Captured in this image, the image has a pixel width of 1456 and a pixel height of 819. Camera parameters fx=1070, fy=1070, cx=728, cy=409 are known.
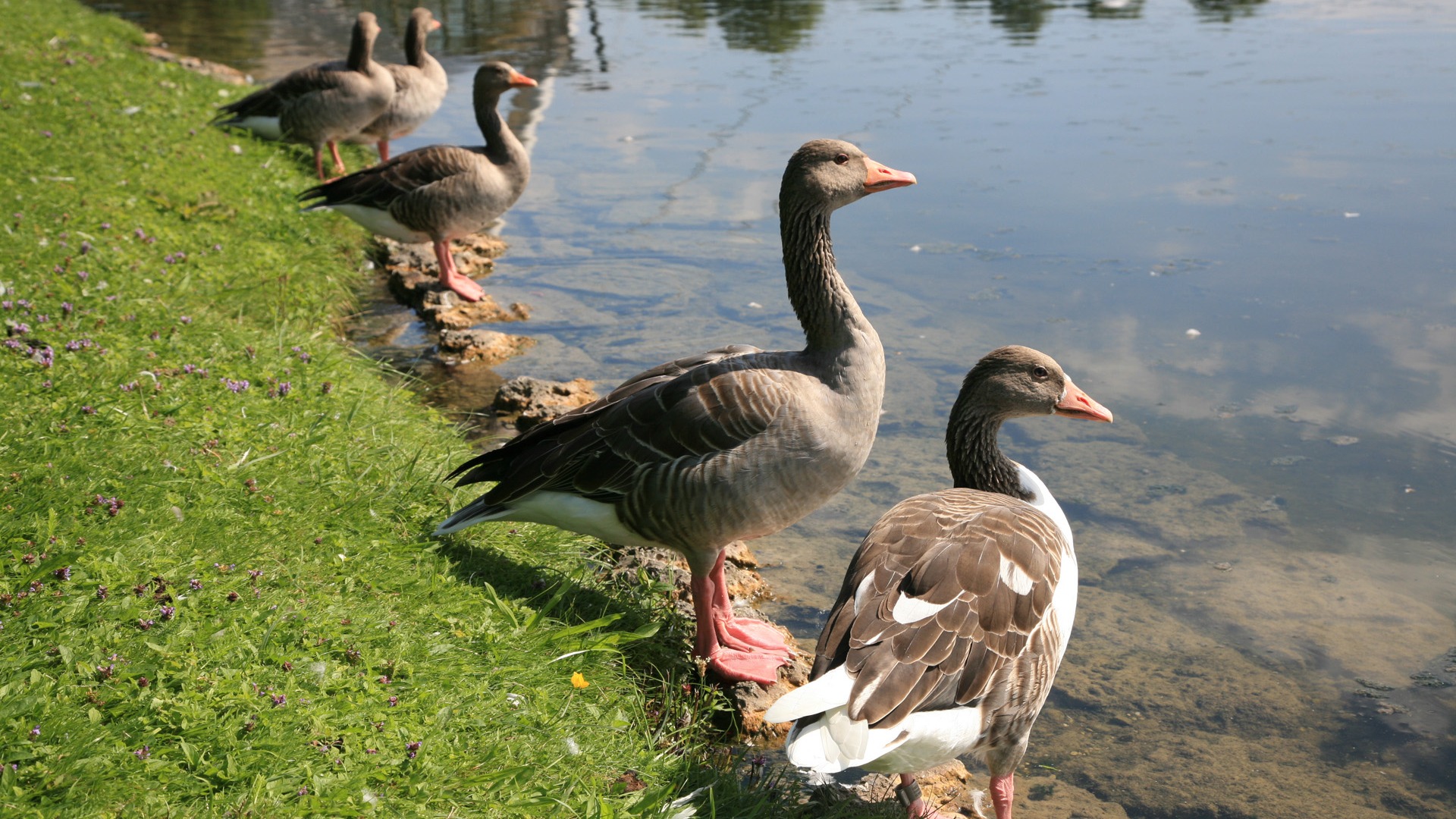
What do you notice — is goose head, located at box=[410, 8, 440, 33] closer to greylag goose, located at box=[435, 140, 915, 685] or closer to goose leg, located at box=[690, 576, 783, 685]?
greylag goose, located at box=[435, 140, 915, 685]

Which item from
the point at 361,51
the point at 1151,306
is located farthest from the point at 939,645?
the point at 361,51

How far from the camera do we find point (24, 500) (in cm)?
399

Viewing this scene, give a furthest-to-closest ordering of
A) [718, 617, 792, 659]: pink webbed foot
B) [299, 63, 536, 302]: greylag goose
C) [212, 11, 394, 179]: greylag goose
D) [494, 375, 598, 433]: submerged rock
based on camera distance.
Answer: [212, 11, 394, 179]: greylag goose < [299, 63, 536, 302]: greylag goose < [494, 375, 598, 433]: submerged rock < [718, 617, 792, 659]: pink webbed foot

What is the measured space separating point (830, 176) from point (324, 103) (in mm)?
8184

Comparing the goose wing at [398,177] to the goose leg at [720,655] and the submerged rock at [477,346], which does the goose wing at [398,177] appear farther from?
the goose leg at [720,655]

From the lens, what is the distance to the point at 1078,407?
4973 mm

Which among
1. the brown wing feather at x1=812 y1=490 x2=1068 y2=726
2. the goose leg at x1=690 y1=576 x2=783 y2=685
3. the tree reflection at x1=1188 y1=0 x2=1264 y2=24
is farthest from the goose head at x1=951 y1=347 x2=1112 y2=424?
the tree reflection at x1=1188 y1=0 x2=1264 y2=24

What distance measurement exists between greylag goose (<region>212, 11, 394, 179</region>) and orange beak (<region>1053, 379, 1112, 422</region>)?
891 centimetres

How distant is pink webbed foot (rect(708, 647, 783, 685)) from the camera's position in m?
4.44

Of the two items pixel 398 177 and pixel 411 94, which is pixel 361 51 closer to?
pixel 411 94

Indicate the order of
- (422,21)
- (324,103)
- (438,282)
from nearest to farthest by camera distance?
(438,282), (324,103), (422,21)

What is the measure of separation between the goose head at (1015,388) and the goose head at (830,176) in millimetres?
919

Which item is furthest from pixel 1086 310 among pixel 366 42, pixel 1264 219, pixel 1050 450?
pixel 366 42

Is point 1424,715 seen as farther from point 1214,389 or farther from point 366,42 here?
point 366,42
